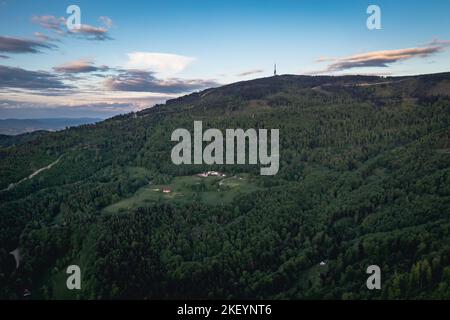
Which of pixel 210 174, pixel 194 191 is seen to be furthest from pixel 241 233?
pixel 210 174

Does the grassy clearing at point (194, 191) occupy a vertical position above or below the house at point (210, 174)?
below

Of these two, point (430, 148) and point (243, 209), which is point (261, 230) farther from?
point (430, 148)

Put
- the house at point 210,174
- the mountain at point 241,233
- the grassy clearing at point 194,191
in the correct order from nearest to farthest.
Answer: the mountain at point 241,233
the grassy clearing at point 194,191
the house at point 210,174

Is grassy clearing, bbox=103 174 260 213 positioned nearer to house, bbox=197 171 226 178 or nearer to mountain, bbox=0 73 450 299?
mountain, bbox=0 73 450 299

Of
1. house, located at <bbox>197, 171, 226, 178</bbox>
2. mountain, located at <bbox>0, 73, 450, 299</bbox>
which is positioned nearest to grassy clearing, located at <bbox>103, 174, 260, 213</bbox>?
mountain, located at <bbox>0, 73, 450, 299</bbox>

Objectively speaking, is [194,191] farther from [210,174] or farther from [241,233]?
[241,233]

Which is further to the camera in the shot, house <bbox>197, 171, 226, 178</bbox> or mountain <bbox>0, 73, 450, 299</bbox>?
house <bbox>197, 171, 226, 178</bbox>

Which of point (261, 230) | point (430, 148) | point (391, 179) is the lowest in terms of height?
point (261, 230)

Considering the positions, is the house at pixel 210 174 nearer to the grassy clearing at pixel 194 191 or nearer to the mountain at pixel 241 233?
the grassy clearing at pixel 194 191

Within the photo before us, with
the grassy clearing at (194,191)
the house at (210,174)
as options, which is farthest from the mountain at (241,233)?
the house at (210,174)

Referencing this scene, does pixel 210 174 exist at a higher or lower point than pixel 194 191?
higher
